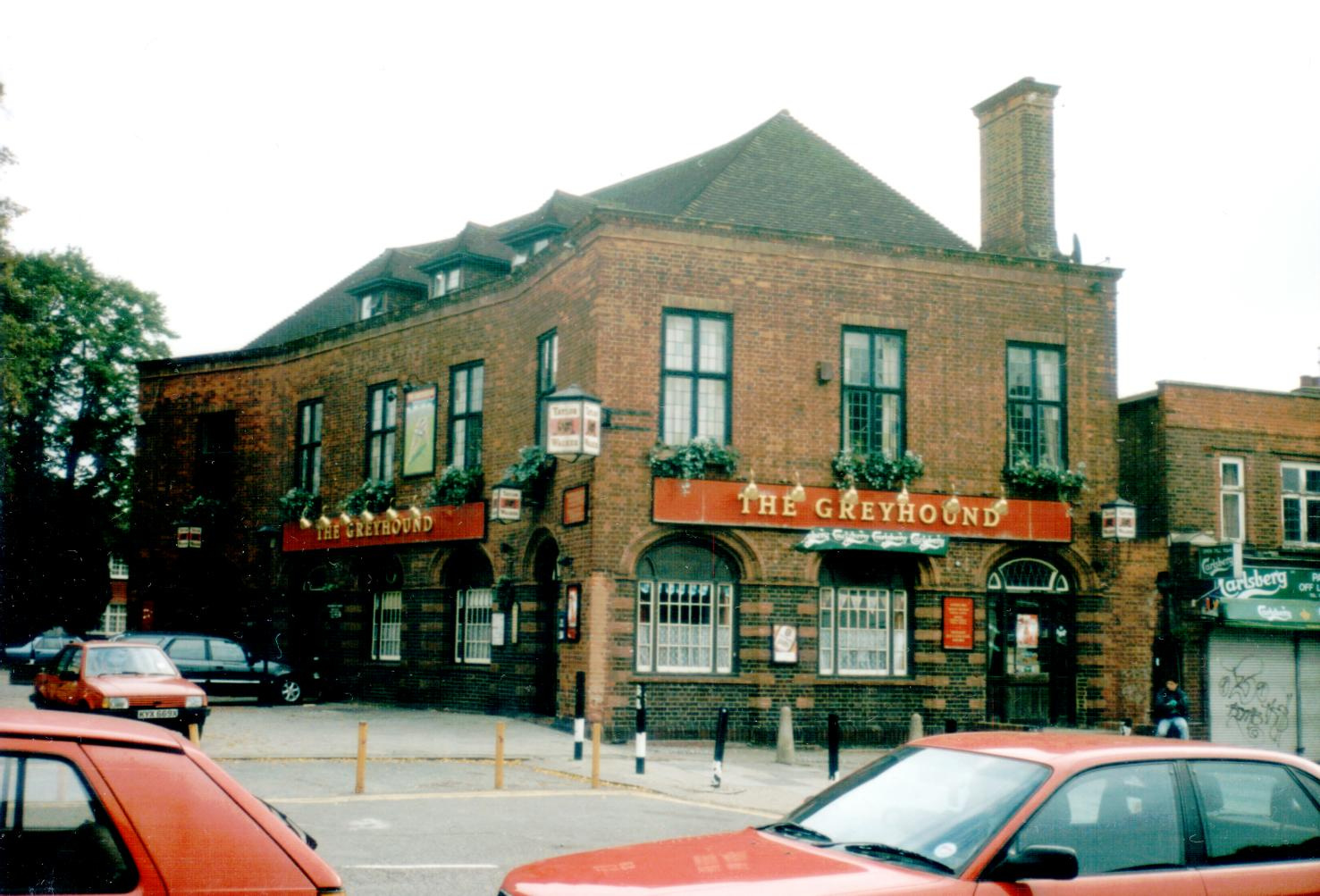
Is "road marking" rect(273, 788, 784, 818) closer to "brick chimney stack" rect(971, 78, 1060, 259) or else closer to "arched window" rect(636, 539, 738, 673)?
"arched window" rect(636, 539, 738, 673)

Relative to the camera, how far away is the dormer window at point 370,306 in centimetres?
3070

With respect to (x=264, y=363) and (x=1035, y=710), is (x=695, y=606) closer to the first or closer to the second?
(x=1035, y=710)

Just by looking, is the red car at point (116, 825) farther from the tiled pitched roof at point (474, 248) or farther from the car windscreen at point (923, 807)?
the tiled pitched roof at point (474, 248)

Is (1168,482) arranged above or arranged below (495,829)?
above

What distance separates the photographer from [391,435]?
28359 mm

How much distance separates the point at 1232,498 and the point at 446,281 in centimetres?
1699

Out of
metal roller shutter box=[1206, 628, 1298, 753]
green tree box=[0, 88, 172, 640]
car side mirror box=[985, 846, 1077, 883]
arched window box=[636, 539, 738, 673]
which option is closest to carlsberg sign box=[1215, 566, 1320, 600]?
metal roller shutter box=[1206, 628, 1298, 753]

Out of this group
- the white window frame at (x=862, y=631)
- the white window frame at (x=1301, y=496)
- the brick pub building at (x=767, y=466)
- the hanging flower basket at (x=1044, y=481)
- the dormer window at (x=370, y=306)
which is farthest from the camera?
the dormer window at (x=370, y=306)

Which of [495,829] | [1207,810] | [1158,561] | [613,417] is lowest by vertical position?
[495,829]

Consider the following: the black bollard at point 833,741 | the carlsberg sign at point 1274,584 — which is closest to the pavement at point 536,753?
the black bollard at point 833,741

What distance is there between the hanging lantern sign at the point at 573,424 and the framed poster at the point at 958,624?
711 centimetres

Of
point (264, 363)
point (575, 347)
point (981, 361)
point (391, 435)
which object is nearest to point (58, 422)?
point (264, 363)

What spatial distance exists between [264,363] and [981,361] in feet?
57.3

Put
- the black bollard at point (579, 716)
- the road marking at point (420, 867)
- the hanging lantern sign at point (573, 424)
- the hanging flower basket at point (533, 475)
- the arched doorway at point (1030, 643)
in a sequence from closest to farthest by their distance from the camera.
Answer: the road marking at point (420, 867) → the black bollard at point (579, 716) → the hanging lantern sign at point (573, 424) → the hanging flower basket at point (533, 475) → the arched doorway at point (1030, 643)
